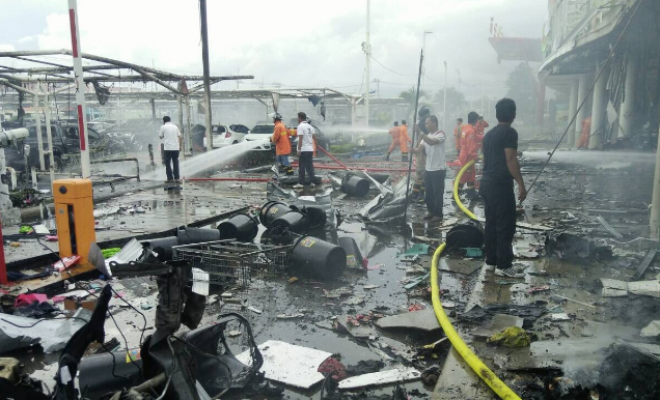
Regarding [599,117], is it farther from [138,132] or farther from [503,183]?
[138,132]

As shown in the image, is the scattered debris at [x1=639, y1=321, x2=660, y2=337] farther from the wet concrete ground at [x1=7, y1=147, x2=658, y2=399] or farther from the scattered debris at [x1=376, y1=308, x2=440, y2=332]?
the scattered debris at [x1=376, y1=308, x2=440, y2=332]

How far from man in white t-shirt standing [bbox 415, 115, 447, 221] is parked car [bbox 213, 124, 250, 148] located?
711 inches

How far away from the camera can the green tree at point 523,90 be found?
61.4m

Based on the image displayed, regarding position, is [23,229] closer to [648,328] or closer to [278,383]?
[278,383]

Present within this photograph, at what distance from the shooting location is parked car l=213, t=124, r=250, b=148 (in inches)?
1000

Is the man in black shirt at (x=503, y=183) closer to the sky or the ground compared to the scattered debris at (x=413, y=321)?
closer to the sky

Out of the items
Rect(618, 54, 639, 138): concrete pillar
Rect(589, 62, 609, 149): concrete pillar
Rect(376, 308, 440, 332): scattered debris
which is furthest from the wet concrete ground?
Rect(589, 62, 609, 149): concrete pillar

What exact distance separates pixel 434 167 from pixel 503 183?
9.55 feet

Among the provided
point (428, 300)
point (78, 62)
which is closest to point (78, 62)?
point (78, 62)

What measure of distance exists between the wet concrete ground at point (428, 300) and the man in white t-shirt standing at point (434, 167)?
385 millimetres

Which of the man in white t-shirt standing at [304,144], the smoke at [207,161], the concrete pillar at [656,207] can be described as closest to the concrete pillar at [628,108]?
the concrete pillar at [656,207]

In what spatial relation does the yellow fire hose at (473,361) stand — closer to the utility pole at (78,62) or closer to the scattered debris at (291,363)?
the scattered debris at (291,363)

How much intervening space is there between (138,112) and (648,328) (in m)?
43.6

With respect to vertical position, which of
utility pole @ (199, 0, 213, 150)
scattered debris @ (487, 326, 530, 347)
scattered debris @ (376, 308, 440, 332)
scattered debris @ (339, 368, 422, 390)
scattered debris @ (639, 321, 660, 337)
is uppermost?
utility pole @ (199, 0, 213, 150)
